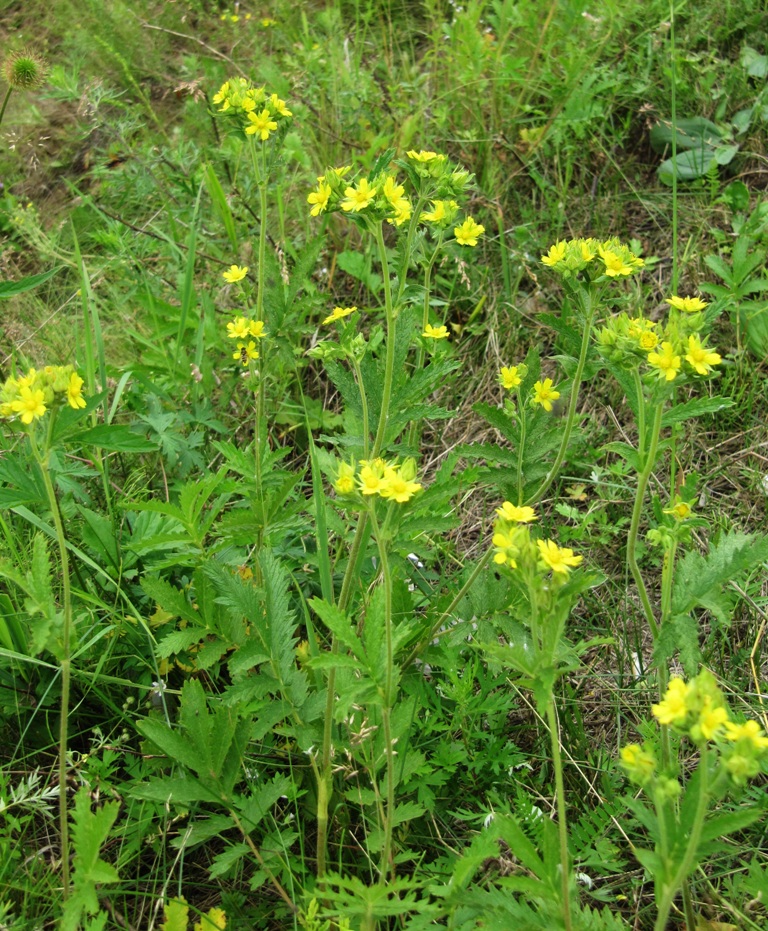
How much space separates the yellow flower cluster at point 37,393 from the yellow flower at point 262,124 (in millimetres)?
802

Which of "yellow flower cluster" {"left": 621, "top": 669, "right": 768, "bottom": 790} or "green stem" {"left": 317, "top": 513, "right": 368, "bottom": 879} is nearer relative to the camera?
"yellow flower cluster" {"left": 621, "top": 669, "right": 768, "bottom": 790}

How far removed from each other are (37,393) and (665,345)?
110cm

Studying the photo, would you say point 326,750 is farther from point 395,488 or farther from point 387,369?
point 387,369

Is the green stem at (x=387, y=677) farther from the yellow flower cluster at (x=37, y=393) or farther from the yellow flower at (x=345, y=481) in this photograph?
the yellow flower cluster at (x=37, y=393)

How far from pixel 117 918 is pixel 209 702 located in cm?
45

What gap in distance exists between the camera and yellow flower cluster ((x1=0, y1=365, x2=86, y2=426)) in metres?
1.42

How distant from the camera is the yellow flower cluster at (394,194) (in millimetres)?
1543

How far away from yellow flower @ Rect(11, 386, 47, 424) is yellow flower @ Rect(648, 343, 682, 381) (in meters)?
1.07

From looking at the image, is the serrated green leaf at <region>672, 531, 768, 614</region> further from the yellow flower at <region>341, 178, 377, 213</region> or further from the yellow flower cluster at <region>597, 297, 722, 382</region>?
the yellow flower at <region>341, 178, 377, 213</region>

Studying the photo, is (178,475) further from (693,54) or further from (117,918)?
(693,54)

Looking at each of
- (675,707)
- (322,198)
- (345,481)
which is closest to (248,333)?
(322,198)

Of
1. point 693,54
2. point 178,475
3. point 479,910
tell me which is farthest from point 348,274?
point 479,910

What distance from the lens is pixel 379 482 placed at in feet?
4.35

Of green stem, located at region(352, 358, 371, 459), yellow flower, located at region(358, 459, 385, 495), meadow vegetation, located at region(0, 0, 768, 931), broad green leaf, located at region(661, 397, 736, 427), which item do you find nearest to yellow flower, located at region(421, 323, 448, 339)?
meadow vegetation, located at region(0, 0, 768, 931)
